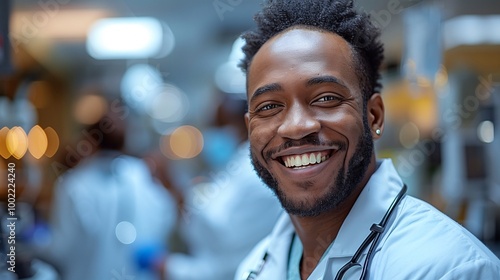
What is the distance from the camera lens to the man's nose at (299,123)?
108cm

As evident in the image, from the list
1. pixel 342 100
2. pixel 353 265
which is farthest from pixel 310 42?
pixel 353 265

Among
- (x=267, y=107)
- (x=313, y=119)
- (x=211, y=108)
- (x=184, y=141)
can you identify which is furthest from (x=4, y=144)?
(x=184, y=141)

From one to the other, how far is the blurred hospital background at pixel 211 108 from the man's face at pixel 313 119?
32cm

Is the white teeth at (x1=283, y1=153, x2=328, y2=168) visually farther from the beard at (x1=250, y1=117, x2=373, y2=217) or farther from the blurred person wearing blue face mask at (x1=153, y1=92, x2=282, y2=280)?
the blurred person wearing blue face mask at (x1=153, y1=92, x2=282, y2=280)

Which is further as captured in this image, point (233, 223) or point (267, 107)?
point (233, 223)

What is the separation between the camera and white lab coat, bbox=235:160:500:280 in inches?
37.4

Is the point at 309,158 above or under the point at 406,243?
above

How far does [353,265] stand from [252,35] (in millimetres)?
543

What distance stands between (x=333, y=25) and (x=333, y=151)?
0.85 ft

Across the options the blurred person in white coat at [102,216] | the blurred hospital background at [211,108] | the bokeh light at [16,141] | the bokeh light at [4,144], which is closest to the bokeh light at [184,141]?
the blurred hospital background at [211,108]

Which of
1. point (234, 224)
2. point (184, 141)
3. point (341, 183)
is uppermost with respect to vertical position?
point (184, 141)

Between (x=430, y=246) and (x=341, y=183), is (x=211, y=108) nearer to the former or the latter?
(x=341, y=183)

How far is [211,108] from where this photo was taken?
150 inches

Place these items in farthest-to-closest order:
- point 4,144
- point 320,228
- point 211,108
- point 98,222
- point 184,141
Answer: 1. point 184,141
2. point 211,108
3. point 98,222
4. point 4,144
5. point 320,228
